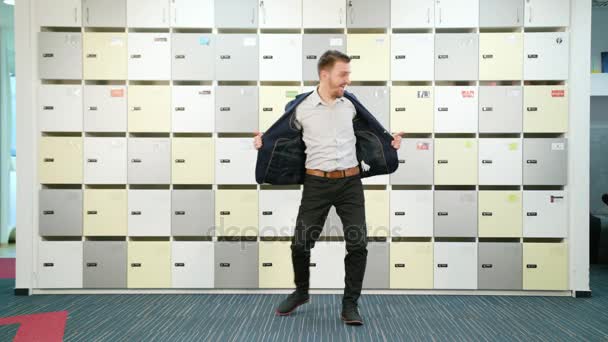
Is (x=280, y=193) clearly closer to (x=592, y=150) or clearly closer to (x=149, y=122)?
(x=149, y=122)

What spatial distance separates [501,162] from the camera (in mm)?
3641

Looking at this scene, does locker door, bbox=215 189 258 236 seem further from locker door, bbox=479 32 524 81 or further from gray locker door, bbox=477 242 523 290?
locker door, bbox=479 32 524 81

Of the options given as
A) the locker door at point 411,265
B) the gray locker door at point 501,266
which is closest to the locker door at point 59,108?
the locker door at point 411,265

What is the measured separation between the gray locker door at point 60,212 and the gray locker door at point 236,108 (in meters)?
1.21

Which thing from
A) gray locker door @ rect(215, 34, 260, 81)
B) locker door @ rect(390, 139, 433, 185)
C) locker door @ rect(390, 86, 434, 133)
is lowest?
locker door @ rect(390, 139, 433, 185)

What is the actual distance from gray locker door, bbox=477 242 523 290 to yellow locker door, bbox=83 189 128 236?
8.80 feet

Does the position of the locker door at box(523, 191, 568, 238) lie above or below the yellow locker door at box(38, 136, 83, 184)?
below

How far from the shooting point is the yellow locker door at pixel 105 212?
3.68 m

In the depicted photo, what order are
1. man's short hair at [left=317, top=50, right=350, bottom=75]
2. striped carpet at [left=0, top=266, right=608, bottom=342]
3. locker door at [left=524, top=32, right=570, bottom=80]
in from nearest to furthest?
striped carpet at [left=0, top=266, right=608, bottom=342], man's short hair at [left=317, top=50, right=350, bottom=75], locker door at [left=524, top=32, right=570, bottom=80]

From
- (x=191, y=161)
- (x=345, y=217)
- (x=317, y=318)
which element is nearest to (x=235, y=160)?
(x=191, y=161)

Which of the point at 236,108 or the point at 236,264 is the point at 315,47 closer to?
the point at 236,108

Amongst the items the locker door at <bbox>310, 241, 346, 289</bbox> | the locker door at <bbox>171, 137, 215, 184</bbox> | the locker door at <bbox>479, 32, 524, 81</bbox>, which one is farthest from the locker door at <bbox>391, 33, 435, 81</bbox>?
the locker door at <bbox>171, 137, 215, 184</bbox>

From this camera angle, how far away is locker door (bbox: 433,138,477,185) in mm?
3635

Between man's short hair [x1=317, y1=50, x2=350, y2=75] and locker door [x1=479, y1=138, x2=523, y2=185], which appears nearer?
man's short hair [x1=317, y1=50, x2=350, y2=75]
